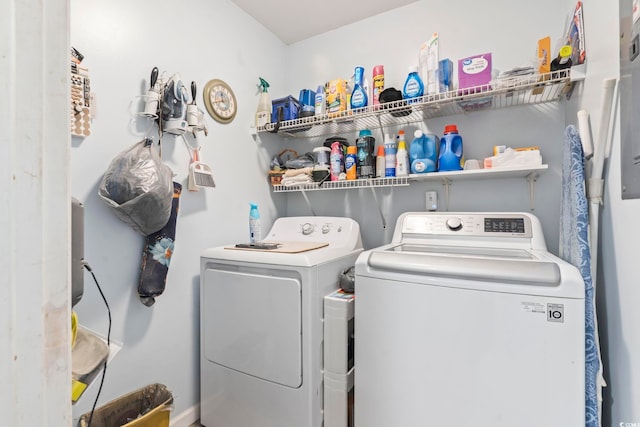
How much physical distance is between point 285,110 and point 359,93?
0.56 m

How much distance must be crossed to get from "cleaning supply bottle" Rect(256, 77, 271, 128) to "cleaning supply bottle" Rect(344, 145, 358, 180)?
671 mm

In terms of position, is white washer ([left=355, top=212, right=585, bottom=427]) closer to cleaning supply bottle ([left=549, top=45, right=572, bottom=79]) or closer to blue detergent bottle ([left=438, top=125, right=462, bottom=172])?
blue detergent bottle ([left=438, top=125, right=462, bottom=172])

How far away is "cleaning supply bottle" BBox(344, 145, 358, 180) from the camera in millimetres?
1995

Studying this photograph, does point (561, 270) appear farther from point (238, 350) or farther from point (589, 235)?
point (238, 350)

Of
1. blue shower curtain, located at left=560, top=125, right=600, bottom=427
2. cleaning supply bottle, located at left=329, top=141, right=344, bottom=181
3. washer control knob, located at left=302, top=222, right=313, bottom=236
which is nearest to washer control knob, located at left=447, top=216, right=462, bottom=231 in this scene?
blue shower curtain, located at left=560, top=125, right=600, bottom=427

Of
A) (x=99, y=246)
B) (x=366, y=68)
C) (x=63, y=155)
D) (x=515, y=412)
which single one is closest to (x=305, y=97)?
(x=366, y=68)

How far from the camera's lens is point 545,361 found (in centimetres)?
98

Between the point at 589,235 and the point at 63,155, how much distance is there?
61.3 inches

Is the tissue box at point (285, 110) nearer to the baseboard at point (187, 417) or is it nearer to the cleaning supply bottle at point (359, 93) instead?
the cleaning supply bottle at point (359, 93)

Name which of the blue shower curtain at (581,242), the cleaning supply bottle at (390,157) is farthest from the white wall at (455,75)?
the blue shower curtain at (581,242)

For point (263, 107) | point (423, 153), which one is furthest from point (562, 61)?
point (263, 107)

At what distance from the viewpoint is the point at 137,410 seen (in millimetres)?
1485

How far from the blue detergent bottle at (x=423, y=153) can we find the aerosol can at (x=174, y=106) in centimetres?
135

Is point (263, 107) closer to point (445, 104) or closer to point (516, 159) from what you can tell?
point (445, 104)
